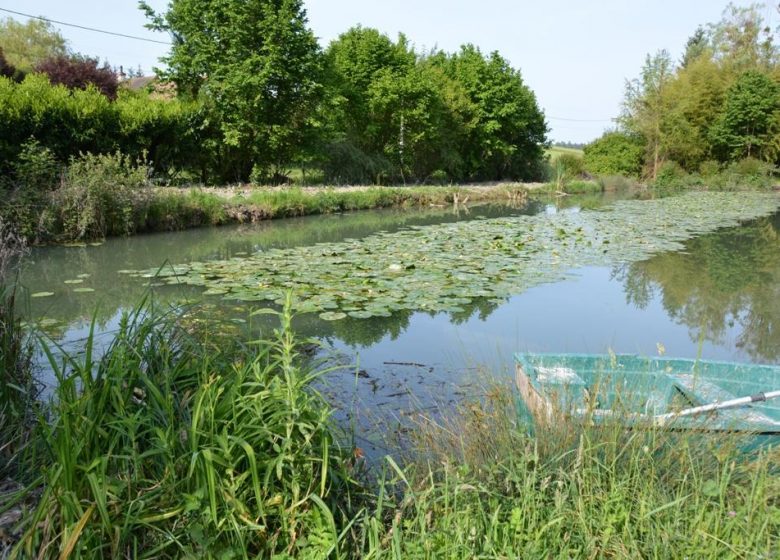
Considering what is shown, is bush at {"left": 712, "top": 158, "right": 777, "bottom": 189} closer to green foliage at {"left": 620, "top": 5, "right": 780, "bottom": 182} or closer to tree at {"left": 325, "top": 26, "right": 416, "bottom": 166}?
green foliage at {"left": 620, "top": 5, "right": 780, "bottom": 182}

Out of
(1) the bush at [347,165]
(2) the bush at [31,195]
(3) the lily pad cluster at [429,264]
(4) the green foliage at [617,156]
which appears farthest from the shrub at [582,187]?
(2) the bush at [31,195]

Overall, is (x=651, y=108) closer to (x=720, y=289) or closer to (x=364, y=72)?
(x=364, y=72)

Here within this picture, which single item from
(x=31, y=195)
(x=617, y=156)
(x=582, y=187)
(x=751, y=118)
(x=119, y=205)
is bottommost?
(x=119, y=205)

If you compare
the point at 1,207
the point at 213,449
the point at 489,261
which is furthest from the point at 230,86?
the point at 213,449

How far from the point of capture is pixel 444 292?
21.2 ft

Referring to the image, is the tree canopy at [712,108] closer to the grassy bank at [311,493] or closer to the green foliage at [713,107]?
the green foliage at [713,107]

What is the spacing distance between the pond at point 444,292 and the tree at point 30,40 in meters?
29.2

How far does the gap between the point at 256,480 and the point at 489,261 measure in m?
7.00

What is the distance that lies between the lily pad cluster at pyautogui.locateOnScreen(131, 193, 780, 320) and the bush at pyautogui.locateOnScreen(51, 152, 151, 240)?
10.1ft

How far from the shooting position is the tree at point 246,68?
1739cm

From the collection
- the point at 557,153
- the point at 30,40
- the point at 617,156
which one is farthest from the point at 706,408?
the point at 557,153

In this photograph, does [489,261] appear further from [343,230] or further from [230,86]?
[230,86]

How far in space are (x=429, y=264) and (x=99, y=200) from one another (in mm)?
6243

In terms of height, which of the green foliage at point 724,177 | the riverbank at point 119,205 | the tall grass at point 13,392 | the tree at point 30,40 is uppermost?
the tree at point 30,40
